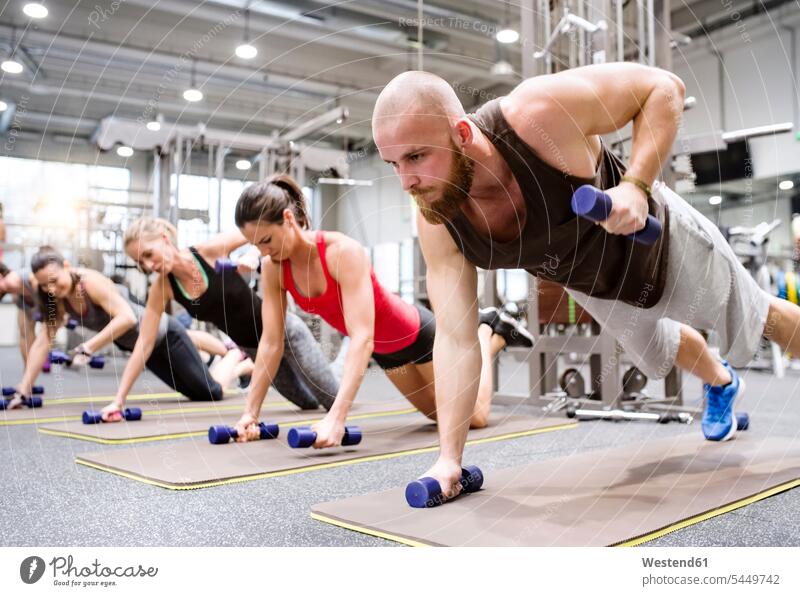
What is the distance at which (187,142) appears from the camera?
140 inches

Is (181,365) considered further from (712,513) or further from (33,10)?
(712,513)

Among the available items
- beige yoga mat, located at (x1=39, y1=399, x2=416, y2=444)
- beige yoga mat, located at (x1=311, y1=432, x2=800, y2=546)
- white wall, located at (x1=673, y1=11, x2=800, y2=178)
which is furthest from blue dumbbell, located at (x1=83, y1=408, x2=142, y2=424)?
white wall, located at (x1=673, y1=11, x2=800, y2=178)

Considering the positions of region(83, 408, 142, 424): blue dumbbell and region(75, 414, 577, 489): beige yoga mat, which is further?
region(83, 408, 142, 424): blue dumbbell

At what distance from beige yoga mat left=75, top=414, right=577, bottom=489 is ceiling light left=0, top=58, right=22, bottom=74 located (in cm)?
80

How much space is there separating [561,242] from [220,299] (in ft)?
5.49

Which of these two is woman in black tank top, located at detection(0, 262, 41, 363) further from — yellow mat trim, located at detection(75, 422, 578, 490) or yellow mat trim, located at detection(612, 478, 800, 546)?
yellow mat trim, located at detection(612, 478, 800, 546)

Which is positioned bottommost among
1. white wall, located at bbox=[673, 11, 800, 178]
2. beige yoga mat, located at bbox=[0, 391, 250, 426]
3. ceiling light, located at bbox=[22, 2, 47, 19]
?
beige yoga mat, located at bbox=[0, 391, 250, 426]

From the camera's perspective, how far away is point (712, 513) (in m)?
1.00

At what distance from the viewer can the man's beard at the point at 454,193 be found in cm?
87

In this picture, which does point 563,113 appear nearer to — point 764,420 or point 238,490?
point 238,490

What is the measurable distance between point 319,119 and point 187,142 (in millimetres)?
2297

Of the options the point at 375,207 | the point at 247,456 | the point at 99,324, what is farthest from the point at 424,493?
the point at 99,324

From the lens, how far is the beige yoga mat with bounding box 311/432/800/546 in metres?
0.87
